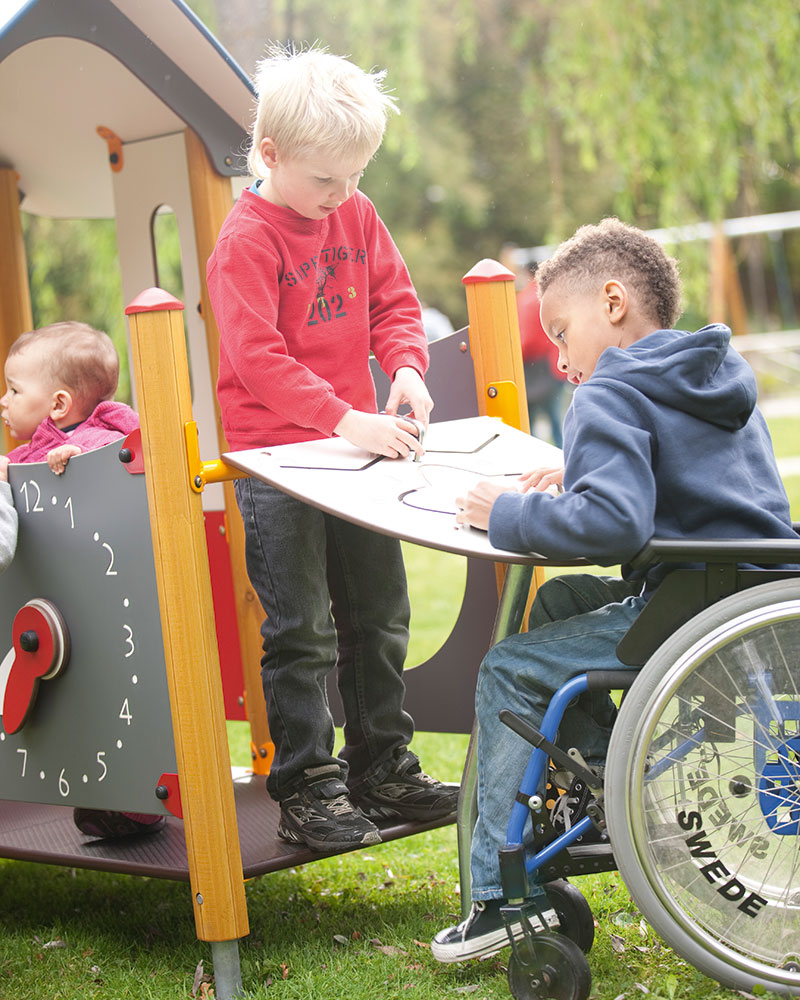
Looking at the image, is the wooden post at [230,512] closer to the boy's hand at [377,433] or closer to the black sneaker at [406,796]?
the black sneaker at [406,796]

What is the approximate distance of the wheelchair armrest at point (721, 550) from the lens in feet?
6.83

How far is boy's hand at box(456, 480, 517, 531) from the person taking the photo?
7.59ft

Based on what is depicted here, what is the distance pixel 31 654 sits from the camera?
2.79 m

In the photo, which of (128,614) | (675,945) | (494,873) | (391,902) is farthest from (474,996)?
(128,614)

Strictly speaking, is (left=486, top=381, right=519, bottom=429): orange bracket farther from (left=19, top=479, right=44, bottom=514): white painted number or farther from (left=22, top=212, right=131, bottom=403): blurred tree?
(left=22, top=212, right=131, bottom=403): blurred tree

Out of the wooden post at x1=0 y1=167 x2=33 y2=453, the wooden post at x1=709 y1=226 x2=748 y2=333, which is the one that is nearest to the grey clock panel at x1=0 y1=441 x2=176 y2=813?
the wooden post at x1=0 y1=167 x2=33 y2=453

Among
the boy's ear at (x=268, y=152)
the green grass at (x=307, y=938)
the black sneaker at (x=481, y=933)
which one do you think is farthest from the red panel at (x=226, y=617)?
the black sneaker at (x=481, y=933)

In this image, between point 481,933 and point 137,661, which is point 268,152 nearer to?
point 137,661

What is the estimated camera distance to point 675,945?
6.89 feet

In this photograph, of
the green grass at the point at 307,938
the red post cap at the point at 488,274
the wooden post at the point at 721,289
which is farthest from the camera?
the wooden post at the point at 721,289

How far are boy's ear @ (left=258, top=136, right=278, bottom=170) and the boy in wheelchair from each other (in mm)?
661

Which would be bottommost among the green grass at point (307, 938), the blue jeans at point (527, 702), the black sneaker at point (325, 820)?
the green grass at point (307, 938)

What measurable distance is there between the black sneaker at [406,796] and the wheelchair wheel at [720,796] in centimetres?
91

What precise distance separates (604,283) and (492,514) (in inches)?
20.8
